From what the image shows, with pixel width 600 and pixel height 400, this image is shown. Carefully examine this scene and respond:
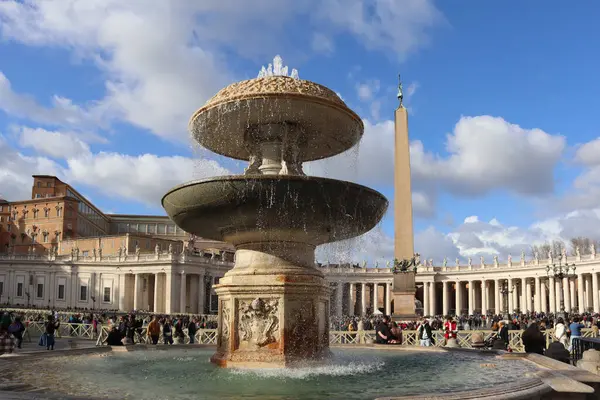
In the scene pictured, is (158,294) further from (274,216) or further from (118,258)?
(274,216)

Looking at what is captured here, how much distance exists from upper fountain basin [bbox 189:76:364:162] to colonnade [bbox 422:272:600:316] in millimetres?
66919

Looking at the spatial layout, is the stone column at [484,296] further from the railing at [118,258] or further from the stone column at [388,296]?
the railing at [118,258]

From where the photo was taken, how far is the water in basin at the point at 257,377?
A: 6992 millimetres

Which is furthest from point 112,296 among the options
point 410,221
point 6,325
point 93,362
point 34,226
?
point 93,362

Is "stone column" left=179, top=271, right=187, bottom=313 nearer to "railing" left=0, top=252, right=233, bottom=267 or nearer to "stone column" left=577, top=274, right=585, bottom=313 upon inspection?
"railing" left=0, top=252, right=233, bottom=267

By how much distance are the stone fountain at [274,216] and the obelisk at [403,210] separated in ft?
78.1

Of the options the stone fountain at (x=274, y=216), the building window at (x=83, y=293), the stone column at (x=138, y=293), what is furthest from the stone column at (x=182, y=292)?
the stone fountain at (x=274, y=216)

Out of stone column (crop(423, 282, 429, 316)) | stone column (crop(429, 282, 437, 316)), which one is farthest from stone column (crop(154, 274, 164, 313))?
stone column (crop(429, 282, 437, 316))

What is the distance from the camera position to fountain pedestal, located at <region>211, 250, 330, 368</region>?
380 inches

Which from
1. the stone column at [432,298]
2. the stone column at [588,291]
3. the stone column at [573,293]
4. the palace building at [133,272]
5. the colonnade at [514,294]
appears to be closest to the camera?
the palace building at [133,272]

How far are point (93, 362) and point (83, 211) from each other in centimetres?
8311

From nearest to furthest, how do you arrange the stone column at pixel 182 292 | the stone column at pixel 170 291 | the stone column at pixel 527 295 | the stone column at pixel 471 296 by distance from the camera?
the stone column at pixel 170 291
the stone column at pixel 182 292
the stone column at pixel 527 295
the stone column at pixel 471 296

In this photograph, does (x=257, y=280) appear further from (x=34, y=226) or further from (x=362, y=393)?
(x=34, y=226)

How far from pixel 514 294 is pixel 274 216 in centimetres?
8630
